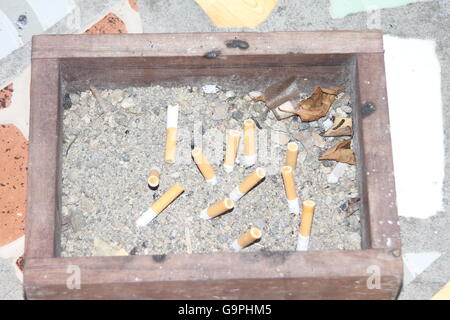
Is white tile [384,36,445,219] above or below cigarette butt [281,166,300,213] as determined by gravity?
above

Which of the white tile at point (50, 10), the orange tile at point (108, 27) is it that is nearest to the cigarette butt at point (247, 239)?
the orange tile at point (108, 27)

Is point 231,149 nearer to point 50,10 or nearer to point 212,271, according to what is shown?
point 212,271

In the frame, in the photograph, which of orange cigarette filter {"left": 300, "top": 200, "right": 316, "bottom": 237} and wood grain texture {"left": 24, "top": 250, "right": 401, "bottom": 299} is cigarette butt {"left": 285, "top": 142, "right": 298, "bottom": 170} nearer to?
orange cigarette filter {"left": 300, "top": 200, "right": 316, "bottom": 237}

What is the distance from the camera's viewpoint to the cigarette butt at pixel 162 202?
204 centimetres

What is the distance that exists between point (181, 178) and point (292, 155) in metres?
0.28

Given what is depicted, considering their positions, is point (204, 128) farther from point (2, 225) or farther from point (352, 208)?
point (2, 225)

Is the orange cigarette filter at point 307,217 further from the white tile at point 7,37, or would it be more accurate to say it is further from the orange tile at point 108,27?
the white tile at point 7,37

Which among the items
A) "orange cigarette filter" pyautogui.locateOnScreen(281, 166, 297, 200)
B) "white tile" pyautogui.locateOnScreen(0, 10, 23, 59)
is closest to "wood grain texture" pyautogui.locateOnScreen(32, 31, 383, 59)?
"orange cigarette filter" pyautogui.locateOnScreen(281, 166, 297, 200)

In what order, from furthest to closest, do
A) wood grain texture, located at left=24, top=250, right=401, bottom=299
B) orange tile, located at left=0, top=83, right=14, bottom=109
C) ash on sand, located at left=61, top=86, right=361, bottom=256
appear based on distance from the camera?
orange tile, located at left=0, top=83, right=14, bottom=109 < ash on sand, located at left=61, top=86, right=361, bottom=256 < wood grain texture, located at left=24, top=250, right=401, bottom=299

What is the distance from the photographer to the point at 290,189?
2043 mm

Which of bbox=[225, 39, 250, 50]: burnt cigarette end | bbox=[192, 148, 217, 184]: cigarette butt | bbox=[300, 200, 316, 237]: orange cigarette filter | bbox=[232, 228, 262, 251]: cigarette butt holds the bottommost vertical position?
bbox=[232, 228, 262, 251]: cigarette butt

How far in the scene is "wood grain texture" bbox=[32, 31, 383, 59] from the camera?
203 centimetres

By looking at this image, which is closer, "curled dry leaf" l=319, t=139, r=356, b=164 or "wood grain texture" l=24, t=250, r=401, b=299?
"wood grain texture" l=24, t=250, r=401, b=299

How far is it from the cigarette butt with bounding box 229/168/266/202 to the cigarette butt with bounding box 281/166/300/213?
0.16ft
